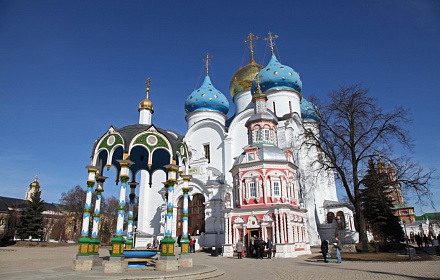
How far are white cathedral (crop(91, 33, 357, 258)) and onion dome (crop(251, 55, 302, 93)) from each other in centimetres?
9

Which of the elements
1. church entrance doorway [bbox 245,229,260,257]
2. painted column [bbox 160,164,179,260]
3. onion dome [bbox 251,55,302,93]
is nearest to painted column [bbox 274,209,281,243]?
church entrance doorway [bbox 245,229,260,257]

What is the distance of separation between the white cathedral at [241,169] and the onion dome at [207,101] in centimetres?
10

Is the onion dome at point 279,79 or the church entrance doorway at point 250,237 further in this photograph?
the onion dome at point 279,79

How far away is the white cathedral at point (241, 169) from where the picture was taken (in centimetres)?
1399

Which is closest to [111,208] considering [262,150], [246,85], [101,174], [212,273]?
[246,85]

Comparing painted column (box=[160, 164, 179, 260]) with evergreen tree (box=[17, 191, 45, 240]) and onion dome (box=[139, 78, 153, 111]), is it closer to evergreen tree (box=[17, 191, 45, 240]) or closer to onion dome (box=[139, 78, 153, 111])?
onion dome (box=[139, 78, 153, 111])

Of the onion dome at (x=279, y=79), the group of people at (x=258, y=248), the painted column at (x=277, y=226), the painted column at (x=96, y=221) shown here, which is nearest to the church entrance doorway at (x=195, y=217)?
the group of people at (x=258, y=248)

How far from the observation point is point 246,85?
32.4m

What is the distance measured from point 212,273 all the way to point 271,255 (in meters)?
8.78

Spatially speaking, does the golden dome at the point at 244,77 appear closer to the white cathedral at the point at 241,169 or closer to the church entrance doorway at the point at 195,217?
the white cathedral at the point at 241,169

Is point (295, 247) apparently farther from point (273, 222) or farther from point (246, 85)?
point (246, 85)

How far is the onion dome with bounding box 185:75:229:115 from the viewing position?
30.6 m

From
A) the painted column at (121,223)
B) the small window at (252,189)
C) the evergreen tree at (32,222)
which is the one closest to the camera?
the painted column at (121,223)

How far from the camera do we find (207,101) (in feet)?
100
